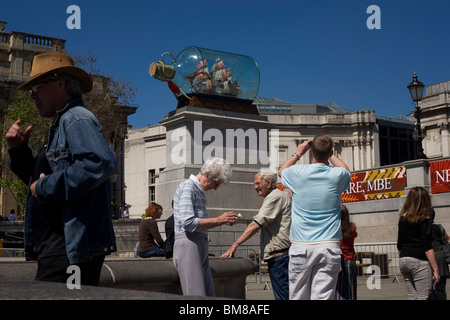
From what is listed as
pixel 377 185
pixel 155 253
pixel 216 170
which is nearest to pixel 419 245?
pixel 216 170

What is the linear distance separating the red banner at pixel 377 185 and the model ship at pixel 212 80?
37.8 ft

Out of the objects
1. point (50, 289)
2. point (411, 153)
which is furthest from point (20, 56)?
point (411, 153)

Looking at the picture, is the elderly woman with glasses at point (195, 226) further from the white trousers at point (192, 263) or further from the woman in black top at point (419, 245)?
the woman in black top at point (419, 245)

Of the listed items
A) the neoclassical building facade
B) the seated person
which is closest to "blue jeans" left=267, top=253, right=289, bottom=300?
the seated person

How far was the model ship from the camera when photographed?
14367 millimetres

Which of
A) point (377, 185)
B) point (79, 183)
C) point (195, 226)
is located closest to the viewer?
point (79, 183)

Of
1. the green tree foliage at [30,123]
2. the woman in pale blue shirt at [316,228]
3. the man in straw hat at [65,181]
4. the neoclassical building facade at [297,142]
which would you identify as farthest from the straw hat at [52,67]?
the neoclassical building facade at [297,142]

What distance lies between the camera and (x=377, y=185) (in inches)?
968

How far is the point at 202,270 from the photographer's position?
582 cm

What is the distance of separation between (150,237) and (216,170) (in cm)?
477

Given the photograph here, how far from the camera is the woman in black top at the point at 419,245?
7.09 m

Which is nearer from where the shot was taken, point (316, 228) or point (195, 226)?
point (316, 228)

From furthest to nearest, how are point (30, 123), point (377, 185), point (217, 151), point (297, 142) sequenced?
point (297, 142), point (30, 123), point (377, 185), point (217, 151)

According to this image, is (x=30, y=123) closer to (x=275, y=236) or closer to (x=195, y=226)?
(x=275, y=236)
